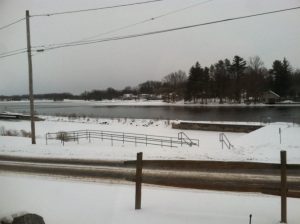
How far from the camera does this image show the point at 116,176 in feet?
26.5

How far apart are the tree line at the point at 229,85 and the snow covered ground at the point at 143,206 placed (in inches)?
84.9

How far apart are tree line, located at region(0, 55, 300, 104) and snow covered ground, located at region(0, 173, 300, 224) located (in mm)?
2156

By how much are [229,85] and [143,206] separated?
12.1 meters

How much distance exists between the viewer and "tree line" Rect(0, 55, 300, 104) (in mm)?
8742

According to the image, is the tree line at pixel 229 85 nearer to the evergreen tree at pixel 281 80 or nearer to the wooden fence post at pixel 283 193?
the evergreen tree at pixel 281 80

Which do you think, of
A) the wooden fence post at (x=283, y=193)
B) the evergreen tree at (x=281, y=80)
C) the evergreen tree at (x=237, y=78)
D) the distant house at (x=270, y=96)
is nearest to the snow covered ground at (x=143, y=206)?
the wooden fence post at (x=283, y=193)

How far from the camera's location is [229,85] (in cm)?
1616

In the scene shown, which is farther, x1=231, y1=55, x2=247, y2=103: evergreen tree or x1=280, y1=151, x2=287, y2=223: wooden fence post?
x1=231, y1=55, x2=247, y2=103: evergreen tree

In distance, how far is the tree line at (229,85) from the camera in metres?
8.74

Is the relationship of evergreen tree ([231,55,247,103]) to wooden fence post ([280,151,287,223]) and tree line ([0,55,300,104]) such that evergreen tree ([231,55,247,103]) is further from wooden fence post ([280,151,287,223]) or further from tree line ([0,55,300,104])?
wooden fence post ([280,151,287,223])

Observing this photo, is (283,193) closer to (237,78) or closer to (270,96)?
(270,96)

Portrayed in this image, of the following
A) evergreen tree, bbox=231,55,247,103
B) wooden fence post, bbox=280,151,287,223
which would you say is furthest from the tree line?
wooden fence post, bbox=280,151,287,223

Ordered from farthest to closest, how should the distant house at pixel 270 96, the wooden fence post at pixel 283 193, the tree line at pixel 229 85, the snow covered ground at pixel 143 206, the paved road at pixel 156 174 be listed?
1. the distant house at pixel 270 96
2. the tree line at pixel 229 85
3. the paved road at pixel 156 174
4. the snow covered ground at pixel 143 206
5. the wooden fence post at pixel 283 193

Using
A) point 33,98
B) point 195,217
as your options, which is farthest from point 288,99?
point 33,98
